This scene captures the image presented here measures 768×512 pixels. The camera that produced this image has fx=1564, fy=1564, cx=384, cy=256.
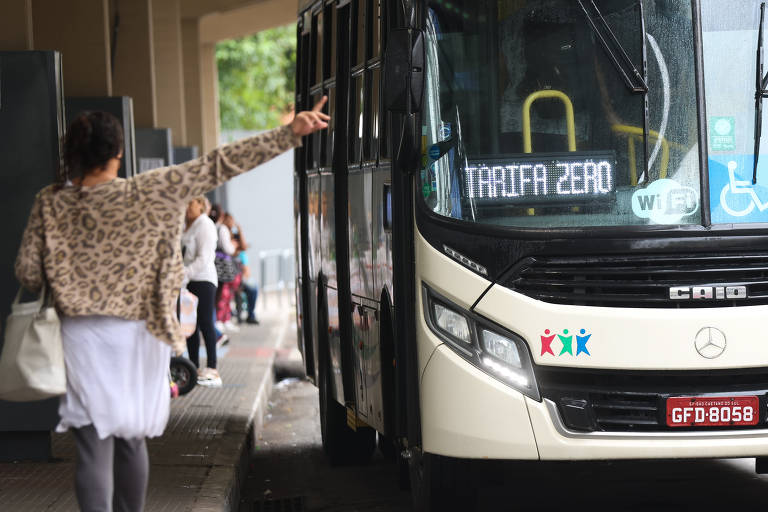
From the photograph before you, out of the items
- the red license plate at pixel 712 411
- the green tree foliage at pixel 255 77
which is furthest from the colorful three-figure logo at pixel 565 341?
the green tree foliage at pixel 255 77

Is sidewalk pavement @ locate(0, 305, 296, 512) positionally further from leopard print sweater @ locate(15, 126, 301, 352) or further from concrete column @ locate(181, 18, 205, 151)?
concrete column @ locate(181, 18, 205, 151)

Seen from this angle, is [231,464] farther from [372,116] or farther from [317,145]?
[372,116]

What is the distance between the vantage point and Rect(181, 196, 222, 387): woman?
1475 centimetres

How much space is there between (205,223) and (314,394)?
2.60 meters

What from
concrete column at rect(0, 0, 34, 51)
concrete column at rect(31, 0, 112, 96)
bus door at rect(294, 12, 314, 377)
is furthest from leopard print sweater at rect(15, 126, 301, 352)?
concrete column at rect(31, 0, 112, 96)

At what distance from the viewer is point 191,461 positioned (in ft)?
32.2

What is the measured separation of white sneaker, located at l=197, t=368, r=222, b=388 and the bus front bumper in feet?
26.2

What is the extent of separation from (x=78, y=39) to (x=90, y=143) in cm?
891

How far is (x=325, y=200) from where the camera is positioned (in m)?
10.1

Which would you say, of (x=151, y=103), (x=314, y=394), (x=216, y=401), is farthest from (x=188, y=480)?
(x=151, y=103)

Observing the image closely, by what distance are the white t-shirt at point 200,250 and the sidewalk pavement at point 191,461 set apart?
1071mm

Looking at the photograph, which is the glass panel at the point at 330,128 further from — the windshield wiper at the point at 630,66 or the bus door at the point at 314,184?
the windshield wiper at the point at 630,66

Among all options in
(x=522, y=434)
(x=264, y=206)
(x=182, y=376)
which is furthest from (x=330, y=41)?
(x=264, y=206)

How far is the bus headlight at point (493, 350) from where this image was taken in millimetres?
6973
